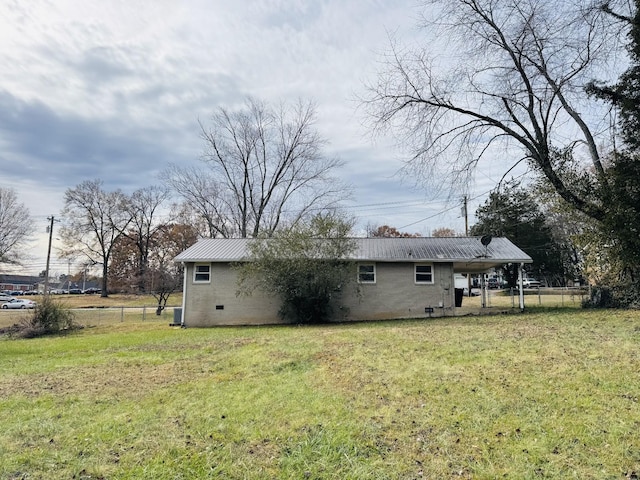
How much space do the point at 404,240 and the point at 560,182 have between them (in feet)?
24.7

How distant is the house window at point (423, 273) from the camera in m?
17.8

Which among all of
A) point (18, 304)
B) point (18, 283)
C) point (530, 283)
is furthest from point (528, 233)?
point (18, 283)

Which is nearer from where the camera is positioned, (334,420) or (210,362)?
(334,420)

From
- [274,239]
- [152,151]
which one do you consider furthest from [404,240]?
[152,151]

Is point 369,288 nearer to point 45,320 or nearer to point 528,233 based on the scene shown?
point 45,320

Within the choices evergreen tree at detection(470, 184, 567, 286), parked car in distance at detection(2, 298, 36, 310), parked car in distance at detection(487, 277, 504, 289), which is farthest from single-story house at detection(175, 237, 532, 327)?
parked car in distance at detection(487, 277, 504, 289)

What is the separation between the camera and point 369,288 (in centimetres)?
1780

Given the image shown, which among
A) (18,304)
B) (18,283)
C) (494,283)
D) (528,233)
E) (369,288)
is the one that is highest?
(528,233)

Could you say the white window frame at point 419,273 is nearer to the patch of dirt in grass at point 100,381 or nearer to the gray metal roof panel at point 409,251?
the gray metal roof panel at point 409,251

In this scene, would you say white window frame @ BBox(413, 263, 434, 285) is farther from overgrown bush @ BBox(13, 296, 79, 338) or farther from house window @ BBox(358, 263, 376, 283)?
overgrown bush @ BBox(13, 296, 79, 338)

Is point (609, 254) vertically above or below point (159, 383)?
above

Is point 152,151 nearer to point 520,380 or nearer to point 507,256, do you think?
point 507,256

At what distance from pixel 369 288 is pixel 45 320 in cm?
1424

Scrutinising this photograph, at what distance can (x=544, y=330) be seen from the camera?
10.4 m
